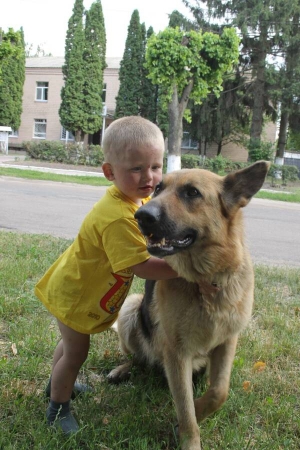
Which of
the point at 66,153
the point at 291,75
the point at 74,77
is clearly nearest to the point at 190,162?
the point at 66,153

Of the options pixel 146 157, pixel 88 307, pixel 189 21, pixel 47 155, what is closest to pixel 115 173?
pixel 146 157

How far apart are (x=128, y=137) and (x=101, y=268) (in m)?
0.76

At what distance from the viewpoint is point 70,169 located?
861 inches

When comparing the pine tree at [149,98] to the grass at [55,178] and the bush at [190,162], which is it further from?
the grass at [55,178]

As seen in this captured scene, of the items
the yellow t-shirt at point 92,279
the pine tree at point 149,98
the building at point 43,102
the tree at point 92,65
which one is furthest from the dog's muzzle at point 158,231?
the building at point 43,102

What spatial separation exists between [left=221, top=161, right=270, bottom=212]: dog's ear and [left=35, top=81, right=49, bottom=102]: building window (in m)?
43.6

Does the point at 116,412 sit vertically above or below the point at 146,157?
below

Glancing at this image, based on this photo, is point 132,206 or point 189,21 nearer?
point 132,206

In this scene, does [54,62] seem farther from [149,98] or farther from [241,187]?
[241,187]

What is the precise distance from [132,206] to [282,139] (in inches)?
1137

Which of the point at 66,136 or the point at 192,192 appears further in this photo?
the point at 66,136

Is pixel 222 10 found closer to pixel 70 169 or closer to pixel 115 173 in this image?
pixel 70 169

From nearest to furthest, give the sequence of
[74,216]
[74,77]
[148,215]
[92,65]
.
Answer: [148,215]
[74,216]
[74,77]
[92,65]

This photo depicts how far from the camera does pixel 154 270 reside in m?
2.33
